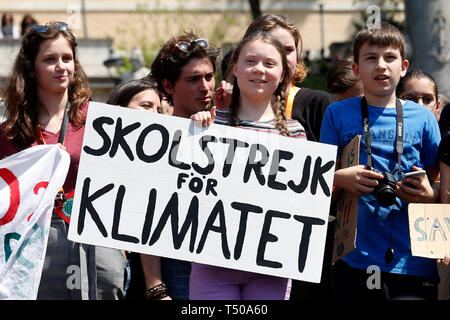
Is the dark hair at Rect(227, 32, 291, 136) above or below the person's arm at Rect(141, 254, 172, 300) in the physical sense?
above

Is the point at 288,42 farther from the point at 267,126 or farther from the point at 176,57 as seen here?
the point at 267,126

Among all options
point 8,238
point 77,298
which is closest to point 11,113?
point 8,238

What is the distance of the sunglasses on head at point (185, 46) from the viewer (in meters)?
5.07

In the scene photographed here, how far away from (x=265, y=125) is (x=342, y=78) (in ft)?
4.45

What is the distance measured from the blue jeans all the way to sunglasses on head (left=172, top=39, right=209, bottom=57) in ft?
4.04

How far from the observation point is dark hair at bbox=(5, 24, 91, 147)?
486cm

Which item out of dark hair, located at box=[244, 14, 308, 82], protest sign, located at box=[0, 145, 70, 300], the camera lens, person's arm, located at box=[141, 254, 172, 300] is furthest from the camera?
dark hair, located at box=[244, 14, 308, 82]

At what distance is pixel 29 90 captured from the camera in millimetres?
5051

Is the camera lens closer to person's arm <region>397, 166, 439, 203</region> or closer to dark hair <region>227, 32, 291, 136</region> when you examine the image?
person's arm <region>397, 166, 439, 203</region>

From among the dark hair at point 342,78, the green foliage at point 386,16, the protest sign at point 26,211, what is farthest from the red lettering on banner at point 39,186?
the green foliage at point 386,16

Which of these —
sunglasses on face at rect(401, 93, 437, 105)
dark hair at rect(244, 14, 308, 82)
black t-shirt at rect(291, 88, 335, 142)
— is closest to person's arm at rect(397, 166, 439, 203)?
black t-shirt at rect(291, 88, 335, 142)

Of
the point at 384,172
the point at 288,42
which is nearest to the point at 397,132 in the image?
the point at 384,172

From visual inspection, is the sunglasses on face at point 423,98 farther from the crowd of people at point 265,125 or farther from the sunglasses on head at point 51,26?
the sunglasses on head at point 51,26
